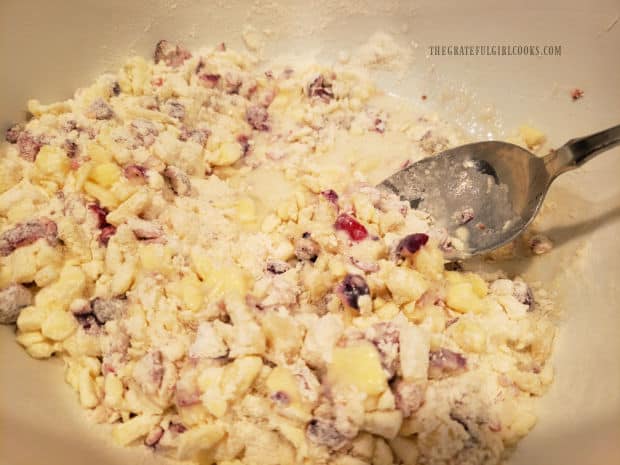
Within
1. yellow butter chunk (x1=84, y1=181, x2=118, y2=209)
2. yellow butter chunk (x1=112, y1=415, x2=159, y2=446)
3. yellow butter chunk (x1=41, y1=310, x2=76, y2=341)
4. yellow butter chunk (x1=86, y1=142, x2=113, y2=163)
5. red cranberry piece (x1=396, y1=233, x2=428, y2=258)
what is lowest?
yellow butter chunk (x1=112, y1=415, x2=159, y2=446)

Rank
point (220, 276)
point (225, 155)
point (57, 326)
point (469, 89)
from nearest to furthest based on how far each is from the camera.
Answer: point (57, 326) → point (220, 276) → point (225, 155) → point (469, 89)

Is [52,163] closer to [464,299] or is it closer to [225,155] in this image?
[225,155]

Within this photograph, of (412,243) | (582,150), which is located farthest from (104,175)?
(582,150)

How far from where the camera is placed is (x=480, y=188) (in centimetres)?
152

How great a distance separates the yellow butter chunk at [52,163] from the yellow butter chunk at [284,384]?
809 mm

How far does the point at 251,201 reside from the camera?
5.18 feet

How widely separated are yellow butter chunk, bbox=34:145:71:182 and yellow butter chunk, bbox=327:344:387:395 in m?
0.89

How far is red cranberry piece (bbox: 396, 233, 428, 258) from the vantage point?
1.36 metres

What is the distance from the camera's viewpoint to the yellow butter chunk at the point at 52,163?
1415mm

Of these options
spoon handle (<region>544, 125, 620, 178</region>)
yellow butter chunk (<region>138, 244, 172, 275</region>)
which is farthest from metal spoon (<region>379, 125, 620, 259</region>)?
yellow butter chunk (<region>138, 244, 172, 275</region>)

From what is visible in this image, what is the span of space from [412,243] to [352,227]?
178 millimetres

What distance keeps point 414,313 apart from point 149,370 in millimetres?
663

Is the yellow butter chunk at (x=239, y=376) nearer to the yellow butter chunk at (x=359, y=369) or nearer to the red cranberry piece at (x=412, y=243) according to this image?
the yellow butter chunk at (x=359, y=369)

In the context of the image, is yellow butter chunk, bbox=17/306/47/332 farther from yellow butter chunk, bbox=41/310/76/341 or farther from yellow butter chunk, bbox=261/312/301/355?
yellow butter chunk, bbox=261/312/301/355
